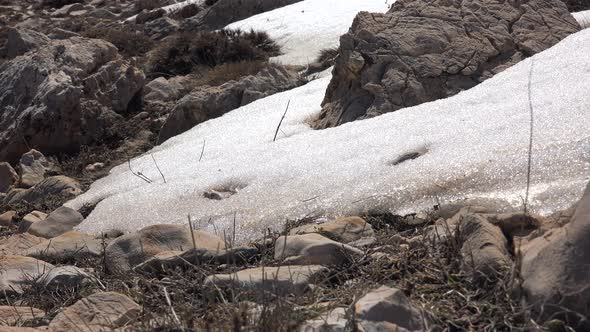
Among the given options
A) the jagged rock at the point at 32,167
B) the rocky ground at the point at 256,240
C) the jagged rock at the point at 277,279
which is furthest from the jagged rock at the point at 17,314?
the jagged rock at the point at 32,167

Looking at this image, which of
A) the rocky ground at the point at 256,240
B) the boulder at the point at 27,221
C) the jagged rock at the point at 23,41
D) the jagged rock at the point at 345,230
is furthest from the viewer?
the jagged rock at the point at 23,41

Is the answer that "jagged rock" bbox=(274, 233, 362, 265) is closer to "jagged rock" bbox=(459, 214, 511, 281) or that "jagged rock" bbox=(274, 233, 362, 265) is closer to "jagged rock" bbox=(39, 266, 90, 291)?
"jagged rock" bbox=(459, 214, 511, 281)

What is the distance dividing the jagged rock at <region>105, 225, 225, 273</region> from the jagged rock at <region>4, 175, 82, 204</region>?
269 cm

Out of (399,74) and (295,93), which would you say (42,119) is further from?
(399,74)

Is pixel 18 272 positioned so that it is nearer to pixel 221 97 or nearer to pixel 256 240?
pixel 256 240

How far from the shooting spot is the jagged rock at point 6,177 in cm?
688

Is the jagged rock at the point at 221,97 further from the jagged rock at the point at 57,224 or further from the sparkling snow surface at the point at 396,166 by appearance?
the jagged rock at the point at 57,224

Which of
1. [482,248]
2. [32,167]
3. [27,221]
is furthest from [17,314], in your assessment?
[32,167]

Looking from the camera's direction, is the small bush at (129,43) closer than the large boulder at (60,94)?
No

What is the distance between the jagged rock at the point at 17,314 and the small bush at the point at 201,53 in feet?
23.1

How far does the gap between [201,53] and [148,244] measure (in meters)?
7.13

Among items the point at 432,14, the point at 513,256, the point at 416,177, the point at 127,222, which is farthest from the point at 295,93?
the point at 513,256

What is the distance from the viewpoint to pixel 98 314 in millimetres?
2510

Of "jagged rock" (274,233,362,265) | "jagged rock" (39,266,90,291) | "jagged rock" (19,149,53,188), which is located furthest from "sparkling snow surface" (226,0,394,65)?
"jagged rock" (274,233,362,265)
